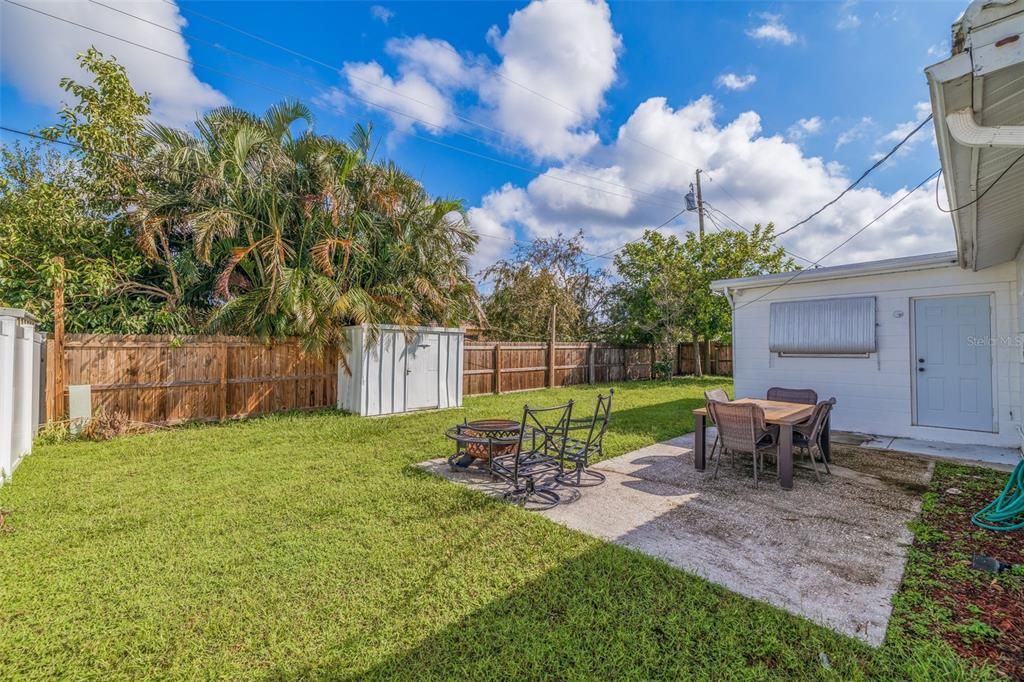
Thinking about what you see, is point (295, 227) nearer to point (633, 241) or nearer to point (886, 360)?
point (886, 360)

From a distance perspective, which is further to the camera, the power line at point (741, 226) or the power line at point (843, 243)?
the power line at point (741, 226)

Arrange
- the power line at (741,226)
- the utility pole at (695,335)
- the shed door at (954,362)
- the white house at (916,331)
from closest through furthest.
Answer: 1. the white house at (916,331)
2. the shed door at (954,362)
3. the power line at (741,226)
4. the utility pole at (695,335)

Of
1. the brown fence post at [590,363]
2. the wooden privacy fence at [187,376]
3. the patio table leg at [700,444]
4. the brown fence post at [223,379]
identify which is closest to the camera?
the patio table leg at [700,444]

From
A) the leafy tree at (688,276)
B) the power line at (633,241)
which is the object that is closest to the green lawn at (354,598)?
the leafy tree at (688,276)

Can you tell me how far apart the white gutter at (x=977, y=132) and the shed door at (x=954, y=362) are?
19.5 feet

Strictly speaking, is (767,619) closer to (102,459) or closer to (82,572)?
(82,572)

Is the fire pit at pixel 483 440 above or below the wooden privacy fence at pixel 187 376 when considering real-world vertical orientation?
below

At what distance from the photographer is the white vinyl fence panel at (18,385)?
426 centimetres

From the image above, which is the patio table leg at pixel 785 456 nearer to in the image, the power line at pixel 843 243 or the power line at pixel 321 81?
the power line at pixel 843 243

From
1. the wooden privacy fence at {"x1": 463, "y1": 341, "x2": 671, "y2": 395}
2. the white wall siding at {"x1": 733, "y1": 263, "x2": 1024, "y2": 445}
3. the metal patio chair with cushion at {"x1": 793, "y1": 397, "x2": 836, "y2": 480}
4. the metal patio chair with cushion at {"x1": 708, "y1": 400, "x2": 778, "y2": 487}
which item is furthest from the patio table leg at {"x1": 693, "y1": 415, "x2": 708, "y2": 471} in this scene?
the wooden privacy fence at {"x1": 463, "y1": 341, "x2": 671, "y2": 395}

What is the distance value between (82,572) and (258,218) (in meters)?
7.52

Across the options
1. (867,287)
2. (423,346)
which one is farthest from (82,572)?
(867,287)

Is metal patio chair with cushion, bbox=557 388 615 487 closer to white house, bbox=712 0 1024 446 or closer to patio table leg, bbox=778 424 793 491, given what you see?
patio table leg, bbox=778 424 793 491

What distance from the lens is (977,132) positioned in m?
2.14
